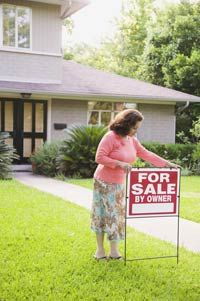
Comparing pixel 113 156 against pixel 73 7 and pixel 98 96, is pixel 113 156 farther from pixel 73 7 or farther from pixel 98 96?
pixel 73 7

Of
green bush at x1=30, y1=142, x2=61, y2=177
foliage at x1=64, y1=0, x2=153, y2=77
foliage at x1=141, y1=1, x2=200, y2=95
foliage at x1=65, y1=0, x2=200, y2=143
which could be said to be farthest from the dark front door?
foliage at x1=64, y1=0, x2=153, y2=77

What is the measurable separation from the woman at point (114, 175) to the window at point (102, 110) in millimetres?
13062

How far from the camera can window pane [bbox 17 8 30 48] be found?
16.9 m

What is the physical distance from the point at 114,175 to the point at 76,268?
1165mm

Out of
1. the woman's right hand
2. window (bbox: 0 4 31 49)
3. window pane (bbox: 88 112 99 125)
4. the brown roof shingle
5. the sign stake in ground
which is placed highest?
window (bbox: 0 4 31 49)

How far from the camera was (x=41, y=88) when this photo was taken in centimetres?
1656

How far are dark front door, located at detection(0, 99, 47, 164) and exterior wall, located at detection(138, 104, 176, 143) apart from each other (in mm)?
4231

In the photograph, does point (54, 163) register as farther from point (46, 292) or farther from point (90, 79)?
point (46, 292)

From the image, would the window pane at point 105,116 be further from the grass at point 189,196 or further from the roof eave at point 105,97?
the grass at point 189,196

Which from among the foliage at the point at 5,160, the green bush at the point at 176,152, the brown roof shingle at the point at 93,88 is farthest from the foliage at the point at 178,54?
the foliage at the point at 5,160

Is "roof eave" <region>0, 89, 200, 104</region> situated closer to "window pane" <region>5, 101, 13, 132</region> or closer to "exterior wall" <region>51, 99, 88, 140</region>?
"exterior wall" <region>51, 99, 88, 140</region>

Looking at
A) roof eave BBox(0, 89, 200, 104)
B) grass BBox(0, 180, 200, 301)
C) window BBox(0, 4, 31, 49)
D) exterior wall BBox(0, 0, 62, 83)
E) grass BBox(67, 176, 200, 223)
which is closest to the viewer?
grass BBox(0, 180, 200, 301)

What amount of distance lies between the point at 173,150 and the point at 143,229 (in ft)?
34.7

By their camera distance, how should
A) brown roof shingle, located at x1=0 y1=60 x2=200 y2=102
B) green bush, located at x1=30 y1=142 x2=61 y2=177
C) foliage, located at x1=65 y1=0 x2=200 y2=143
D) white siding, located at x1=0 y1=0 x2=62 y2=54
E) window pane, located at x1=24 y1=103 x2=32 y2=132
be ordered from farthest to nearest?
foliage, located at x1=65 y1=0 x2=200 y2=143
window pane, located at x1=24 y1=103 x2=32 y2=132
white siding, located at x1=0 y1=0 x2=62 y2=54
brown roof shingle, located at x1=0 y1=60 x2=200 y2=102
green bush, located at x1=30 y1=142 x2=61 y2=177
